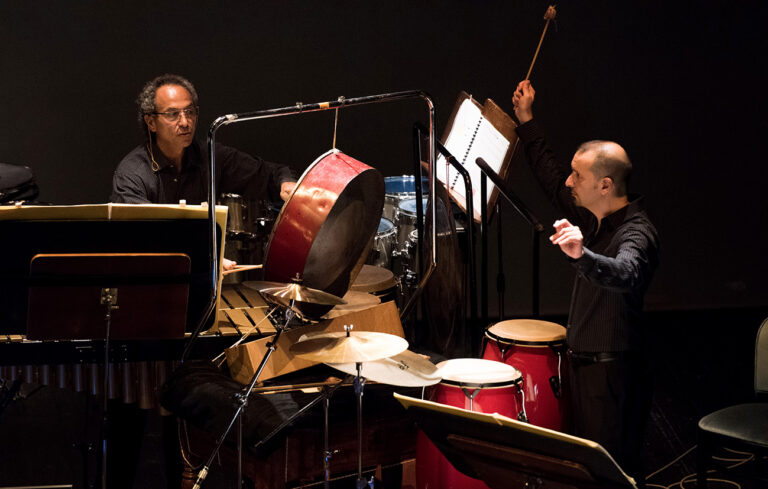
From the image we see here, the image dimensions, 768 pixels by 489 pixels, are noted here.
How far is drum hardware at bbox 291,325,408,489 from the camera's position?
8.84ft

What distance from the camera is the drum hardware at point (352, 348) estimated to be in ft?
8.84

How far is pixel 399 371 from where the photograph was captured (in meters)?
2.87

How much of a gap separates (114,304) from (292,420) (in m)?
0.72

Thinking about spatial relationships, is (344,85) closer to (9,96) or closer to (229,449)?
(9,96)


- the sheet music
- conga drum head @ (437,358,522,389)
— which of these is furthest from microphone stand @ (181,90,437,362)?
the sheet music

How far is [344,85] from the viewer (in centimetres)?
581

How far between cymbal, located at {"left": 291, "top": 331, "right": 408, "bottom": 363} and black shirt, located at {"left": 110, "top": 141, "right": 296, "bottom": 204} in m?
1.82

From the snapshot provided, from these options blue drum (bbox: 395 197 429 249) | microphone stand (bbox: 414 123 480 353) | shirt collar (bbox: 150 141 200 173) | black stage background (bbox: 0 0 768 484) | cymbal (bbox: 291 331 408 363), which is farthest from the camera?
black stage background (bbox: 0 0 768 484)

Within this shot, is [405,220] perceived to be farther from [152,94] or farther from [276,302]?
[276,302]

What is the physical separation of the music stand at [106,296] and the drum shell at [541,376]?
1.36 metres

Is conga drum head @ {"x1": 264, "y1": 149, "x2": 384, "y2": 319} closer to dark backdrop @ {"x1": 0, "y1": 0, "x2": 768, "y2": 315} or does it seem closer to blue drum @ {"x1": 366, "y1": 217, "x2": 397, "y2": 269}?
blue drum @ {"x1": 366, "y1": 217, "x2": 397, "y2": 269}

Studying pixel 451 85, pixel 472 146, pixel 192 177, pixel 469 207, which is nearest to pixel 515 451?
pixel 469 207

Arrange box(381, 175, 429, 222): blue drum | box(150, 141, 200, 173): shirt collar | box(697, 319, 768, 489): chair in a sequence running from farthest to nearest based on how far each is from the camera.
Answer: box(381, 175, 429, 222): blue drum, box(150, 141, 200, 173): shirt collar, box(697, 319, 768, 489): chair

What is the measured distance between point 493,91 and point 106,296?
12.1ft
